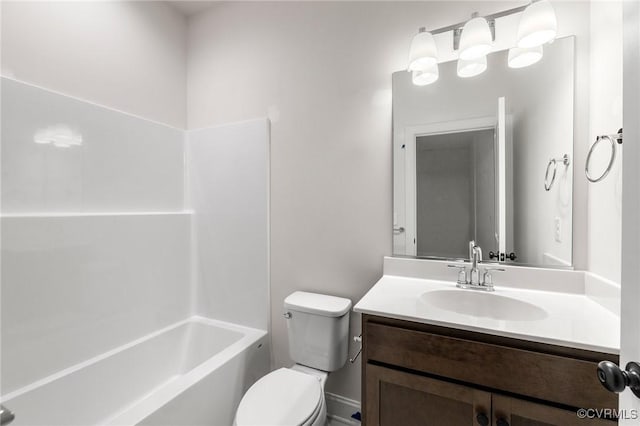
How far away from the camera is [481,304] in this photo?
50.1 inches

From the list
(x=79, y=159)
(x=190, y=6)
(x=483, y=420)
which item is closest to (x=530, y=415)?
(x=483, y=420)

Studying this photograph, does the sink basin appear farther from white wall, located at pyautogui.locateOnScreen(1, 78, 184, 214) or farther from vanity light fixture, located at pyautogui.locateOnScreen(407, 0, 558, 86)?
white wall, located at pyautogui.locateOnScreen(1, 78, 184, 214)

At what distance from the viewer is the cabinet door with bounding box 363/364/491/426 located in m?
0.93

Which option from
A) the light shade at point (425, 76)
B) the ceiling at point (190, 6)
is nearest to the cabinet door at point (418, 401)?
the light shade at point (425, 76)

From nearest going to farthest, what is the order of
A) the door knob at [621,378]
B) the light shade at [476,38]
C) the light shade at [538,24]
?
the door knob at [621,378], the light shade at [538,24], the light shade at [476,38]

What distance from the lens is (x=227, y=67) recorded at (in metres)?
2.05

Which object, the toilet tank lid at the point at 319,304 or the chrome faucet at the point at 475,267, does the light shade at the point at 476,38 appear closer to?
the chrome faucet at the point at 475,267

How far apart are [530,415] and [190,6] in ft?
9.72

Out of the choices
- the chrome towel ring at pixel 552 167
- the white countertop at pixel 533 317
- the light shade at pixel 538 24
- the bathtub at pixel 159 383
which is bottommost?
the bathtub at pixel 159 383

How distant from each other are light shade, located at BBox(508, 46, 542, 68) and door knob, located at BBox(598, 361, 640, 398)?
127cm

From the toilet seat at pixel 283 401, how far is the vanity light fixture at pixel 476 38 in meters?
1.73

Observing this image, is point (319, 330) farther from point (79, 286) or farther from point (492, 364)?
point (79, 286)

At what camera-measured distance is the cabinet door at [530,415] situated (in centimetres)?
81

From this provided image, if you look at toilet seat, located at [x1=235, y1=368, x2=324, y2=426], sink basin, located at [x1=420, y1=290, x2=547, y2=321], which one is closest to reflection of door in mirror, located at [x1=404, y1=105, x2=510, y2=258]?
sink basin, located at [x1=420, y1=290, x2=547, y2=321]
